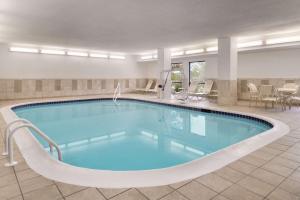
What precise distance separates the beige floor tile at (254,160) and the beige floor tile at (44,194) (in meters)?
2.31

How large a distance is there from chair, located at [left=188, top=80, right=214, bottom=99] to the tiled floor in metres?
7.39

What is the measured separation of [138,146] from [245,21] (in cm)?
443

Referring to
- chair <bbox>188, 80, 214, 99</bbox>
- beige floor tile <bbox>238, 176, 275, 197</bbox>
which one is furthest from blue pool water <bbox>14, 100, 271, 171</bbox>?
chair <bbox>188, 80, 214, 99</bbox>

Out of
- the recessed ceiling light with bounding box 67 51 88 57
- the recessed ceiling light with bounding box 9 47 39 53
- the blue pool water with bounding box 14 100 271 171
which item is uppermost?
the recessed ceiling light with bounding box 67 51 88 57

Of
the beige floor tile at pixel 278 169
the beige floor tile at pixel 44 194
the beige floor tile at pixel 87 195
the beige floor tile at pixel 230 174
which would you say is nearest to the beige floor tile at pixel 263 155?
the beige floor tile at pixel 278 169

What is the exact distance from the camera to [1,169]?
233 centimetres

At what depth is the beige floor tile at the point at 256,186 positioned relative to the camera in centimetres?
190

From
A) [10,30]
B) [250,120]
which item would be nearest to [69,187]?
[250,120]

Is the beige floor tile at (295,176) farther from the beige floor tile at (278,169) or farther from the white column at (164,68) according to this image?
the white column at (164,68)

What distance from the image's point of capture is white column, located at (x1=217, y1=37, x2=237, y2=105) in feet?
24.0

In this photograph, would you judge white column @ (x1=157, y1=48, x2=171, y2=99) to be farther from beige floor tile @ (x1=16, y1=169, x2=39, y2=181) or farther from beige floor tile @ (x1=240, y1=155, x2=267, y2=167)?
beige floor tile @ (x1=16, y1=169, x2=39, y2=181)

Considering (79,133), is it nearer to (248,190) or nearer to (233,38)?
(248,190)

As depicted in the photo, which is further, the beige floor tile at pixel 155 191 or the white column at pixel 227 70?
the white column at pixel 227 70

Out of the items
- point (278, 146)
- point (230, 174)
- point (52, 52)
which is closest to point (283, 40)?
point (278, 146)
